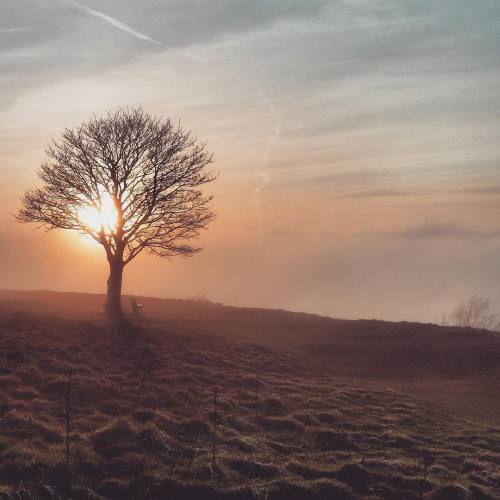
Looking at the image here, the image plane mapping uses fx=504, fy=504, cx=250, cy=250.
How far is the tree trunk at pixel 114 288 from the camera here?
1444 inches

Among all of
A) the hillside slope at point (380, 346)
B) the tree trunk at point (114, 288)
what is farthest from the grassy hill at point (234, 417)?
the tree trunk at point (114, 288)

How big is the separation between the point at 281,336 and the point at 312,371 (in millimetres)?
12650

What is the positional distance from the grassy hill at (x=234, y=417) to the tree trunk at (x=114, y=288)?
6.57ft

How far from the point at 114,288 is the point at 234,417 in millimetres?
22095

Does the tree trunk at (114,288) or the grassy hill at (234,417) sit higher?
the tree trunk at (114,288)

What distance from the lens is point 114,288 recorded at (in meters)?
37.2

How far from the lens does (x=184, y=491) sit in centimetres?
1155

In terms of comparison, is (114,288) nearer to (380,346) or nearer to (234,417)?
(380,346)

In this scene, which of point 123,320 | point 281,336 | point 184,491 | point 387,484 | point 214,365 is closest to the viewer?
point 184,491

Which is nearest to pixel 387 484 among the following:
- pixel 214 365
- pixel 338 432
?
pixel 338 432

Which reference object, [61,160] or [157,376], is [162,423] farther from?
[61,160]

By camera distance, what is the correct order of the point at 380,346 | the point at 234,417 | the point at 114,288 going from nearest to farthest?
the point at 234,417
the point at 114,288
the point at 380,346

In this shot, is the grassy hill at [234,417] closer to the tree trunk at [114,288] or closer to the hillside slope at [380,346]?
the hillside slope at [380,346]

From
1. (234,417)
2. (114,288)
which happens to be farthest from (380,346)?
(234,417)
